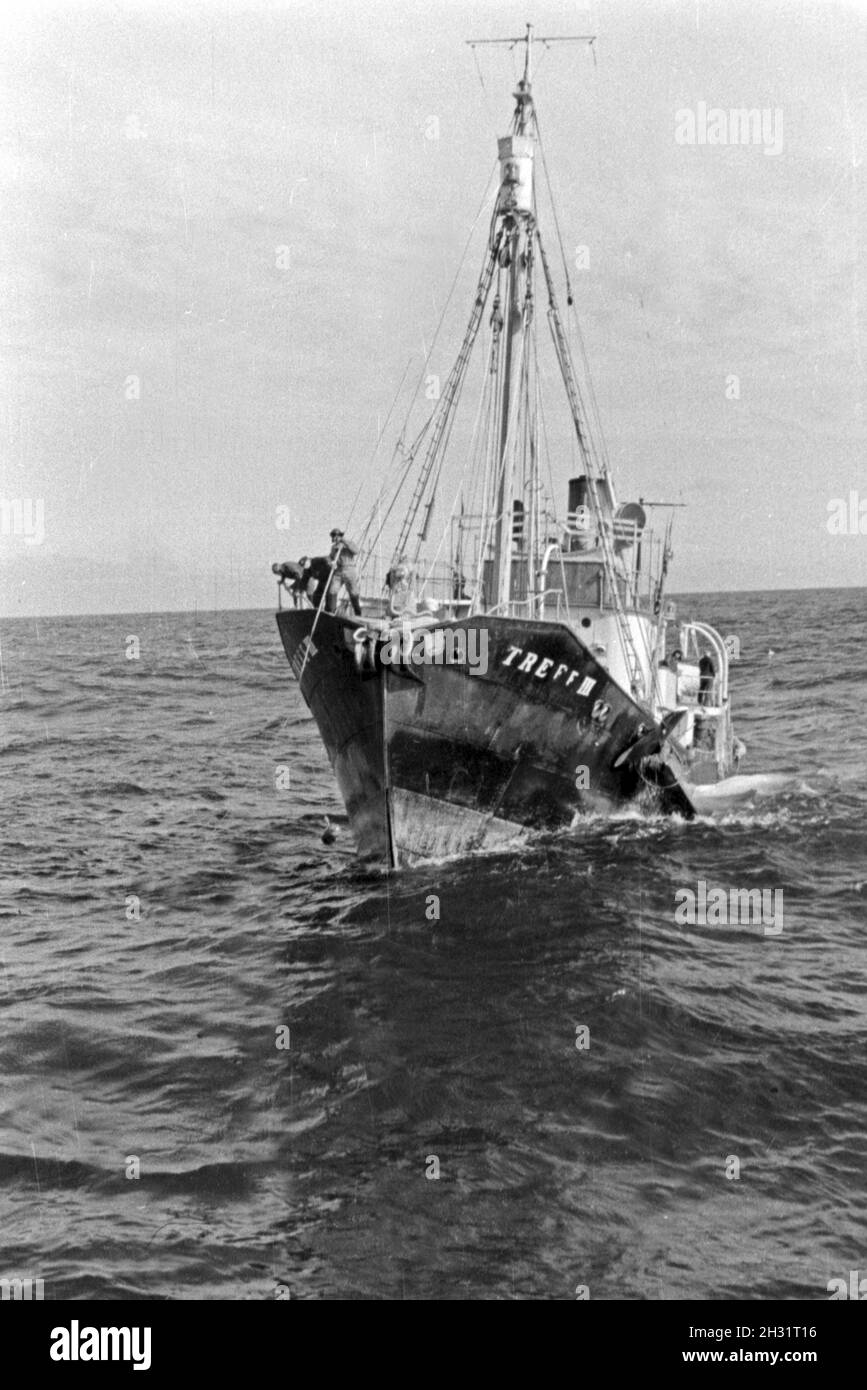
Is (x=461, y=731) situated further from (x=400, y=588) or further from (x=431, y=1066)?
(x=431, y=1066)

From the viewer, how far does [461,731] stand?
57.8 feet

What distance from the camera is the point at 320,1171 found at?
9.01 metres

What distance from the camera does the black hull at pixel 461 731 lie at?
676 inches

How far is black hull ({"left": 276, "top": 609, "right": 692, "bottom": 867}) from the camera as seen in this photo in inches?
676

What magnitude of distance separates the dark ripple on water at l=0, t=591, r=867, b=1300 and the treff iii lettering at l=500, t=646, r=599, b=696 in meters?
3.04

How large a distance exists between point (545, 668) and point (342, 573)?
3.57m
